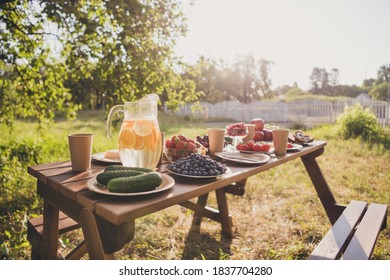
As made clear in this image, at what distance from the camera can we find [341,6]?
2.21m

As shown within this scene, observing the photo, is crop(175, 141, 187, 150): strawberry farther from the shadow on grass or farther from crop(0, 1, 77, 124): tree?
crop(0, 1, 77, 124): tree

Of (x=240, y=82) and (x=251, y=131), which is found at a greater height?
(x=240, y=82)

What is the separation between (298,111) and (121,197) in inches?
436

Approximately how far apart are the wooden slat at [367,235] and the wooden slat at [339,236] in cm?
3

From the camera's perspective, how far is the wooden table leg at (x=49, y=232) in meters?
1.45

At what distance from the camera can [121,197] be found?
1.01 metres

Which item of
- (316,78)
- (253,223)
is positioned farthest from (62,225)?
(316,78)

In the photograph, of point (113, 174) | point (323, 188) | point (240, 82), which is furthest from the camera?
point (240, 82)

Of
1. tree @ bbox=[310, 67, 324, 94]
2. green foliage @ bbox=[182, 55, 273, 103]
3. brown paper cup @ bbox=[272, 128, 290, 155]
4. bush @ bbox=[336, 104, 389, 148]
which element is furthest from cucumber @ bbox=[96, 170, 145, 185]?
green foliage @ bbox=[182, 55, 273, 103]

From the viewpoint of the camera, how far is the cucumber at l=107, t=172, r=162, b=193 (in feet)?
3.24

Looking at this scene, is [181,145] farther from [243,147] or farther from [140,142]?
[243,147]

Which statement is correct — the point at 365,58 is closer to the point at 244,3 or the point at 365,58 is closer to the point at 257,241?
the point at 244,3

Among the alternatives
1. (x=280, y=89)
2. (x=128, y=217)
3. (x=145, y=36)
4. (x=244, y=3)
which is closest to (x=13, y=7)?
(x=145, y=36)

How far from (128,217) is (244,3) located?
1.80m
